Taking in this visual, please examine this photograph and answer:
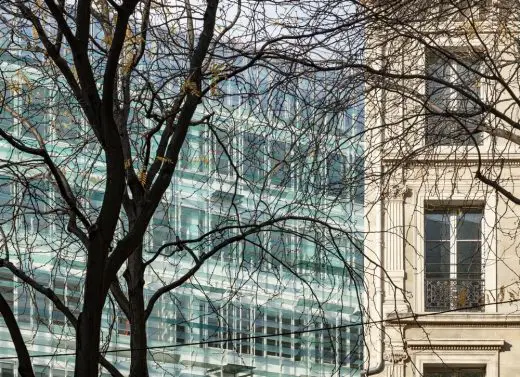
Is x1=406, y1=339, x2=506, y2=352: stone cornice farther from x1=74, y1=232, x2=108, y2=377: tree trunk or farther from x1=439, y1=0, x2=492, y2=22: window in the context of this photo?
x1=74, y1=232, x2=108, y2=377: tree trunk

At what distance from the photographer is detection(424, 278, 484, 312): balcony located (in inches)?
1038

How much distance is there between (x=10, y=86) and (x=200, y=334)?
2247 centimetres

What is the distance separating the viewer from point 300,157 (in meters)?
14.0

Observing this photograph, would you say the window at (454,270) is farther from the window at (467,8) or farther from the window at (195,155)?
the window at (467,8)

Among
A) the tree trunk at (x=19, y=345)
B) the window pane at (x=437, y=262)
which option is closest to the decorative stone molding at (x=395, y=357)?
the window pane at (x=437, y=262)

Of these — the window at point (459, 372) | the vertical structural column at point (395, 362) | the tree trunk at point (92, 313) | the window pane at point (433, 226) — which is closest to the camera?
the tree trunk at point (92, 313)

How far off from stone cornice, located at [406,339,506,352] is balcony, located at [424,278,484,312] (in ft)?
1.71

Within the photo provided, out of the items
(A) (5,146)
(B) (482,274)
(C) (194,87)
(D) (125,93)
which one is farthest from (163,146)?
(A) (5,146)

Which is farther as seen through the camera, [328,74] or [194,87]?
[328,74]

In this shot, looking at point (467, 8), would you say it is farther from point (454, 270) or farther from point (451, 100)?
point (454, 270)

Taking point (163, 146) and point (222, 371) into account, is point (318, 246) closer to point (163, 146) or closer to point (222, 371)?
point (163, 146)

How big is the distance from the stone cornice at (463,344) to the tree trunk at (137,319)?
1383 cm

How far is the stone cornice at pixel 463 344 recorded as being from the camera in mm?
26594

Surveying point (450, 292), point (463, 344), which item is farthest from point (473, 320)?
point (450, 292)
